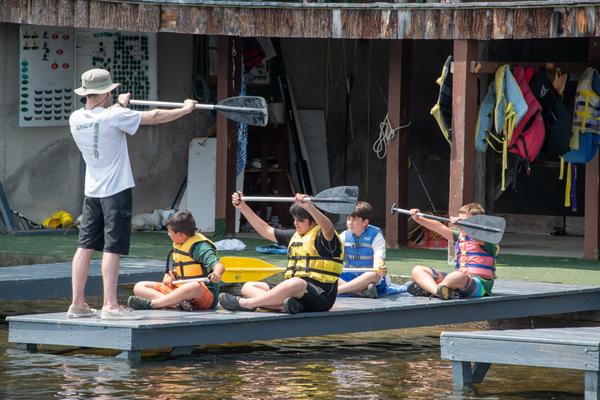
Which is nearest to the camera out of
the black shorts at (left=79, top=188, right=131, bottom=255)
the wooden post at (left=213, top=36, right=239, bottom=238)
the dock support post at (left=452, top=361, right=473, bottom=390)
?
the dock support post at (left=452, top=361, right=473, bottom=390)

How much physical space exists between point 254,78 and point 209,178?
152 cm

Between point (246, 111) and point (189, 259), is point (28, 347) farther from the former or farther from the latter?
point (246, 111)

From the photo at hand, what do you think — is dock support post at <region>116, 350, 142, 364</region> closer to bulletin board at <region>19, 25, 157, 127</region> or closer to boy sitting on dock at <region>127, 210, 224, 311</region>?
boy sitting on dock at <region>127, 210, 224, 311</region>

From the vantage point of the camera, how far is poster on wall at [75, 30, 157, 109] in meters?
18.2

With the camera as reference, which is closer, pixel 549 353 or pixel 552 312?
pixel 549 353

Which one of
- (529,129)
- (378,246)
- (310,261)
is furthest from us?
(529,129)

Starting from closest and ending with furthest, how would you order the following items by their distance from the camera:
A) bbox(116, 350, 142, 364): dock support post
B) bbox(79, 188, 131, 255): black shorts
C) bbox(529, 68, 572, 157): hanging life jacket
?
bbox(79, 188, 131, 255): black shorts, bbox(116, 350, 142, 364): dock support post, bbox(529, 68, 572, 157): hanging life jacket

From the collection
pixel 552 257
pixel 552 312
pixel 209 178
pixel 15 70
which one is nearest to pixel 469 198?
pixel 552 257

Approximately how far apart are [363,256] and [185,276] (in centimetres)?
168

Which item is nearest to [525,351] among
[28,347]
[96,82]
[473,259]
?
[473,259]

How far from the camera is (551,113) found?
15617 millimetres

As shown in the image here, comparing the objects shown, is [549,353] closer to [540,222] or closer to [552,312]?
[552,312]

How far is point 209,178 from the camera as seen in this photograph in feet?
61.5

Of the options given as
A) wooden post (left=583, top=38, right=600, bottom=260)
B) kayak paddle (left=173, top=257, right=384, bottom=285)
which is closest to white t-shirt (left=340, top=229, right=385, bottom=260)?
kayak paddle (left=173, top=257, right=384, bottom=285)
